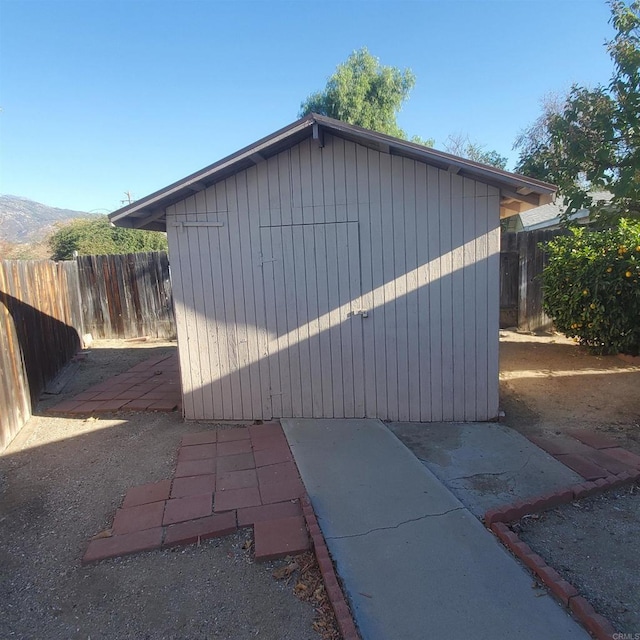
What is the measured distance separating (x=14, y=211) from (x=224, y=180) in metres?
59.9

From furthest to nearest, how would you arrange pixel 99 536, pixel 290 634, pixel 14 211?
pixel 14 211
pixel 99 536
pixel 290 634

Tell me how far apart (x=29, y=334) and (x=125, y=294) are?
4994mm

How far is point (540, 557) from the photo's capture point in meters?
2.62

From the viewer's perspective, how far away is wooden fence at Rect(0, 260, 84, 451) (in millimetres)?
4902

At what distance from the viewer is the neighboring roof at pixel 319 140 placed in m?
4.22

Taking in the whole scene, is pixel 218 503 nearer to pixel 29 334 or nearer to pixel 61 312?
pixel 29 334

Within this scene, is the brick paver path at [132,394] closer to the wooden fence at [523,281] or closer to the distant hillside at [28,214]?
the wooden fence at [523,281]

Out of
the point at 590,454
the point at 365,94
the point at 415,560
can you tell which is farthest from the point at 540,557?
the point at 365,94

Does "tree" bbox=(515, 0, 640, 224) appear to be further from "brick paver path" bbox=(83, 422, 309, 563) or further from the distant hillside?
the distant hillside

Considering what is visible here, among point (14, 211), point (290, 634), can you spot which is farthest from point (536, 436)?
point (14, 211)

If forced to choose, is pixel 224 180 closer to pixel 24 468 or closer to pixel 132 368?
pixel 24 468

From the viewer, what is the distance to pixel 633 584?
243 cm

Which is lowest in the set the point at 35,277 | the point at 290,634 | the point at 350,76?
the point at 290,634

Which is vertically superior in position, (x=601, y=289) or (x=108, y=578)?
(x=601, y=289)
